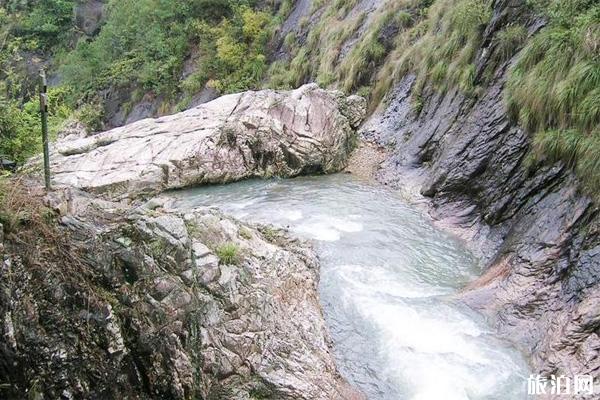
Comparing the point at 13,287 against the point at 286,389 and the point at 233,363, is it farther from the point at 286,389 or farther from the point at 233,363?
the point at 286,389

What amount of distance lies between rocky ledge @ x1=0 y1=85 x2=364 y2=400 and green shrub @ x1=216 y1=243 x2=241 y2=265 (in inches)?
0.6

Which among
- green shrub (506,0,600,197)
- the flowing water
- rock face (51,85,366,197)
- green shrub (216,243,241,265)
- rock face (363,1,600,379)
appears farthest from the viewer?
rock face (51,85,366,197)

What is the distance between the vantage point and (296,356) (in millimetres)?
5336

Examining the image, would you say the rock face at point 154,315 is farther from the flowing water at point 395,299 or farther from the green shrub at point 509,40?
the green shrub at point 509,40

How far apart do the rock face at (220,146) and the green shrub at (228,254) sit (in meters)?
5.62

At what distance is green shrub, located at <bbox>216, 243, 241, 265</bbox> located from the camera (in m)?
5.67

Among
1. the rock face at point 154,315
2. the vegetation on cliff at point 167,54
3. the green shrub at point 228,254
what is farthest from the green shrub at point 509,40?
the vegetation on cliff at point 167,54

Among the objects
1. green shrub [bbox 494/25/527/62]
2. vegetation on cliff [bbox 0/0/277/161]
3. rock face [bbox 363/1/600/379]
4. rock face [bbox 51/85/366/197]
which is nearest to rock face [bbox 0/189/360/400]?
rock face [bbox 363/1/600/379]

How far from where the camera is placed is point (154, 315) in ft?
14.8

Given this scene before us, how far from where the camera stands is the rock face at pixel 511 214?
17.9 feet

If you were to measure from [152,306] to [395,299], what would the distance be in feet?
10.2

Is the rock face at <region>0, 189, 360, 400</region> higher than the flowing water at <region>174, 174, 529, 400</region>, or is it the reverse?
the rock face at <region>0, 189, 360, 400</region>

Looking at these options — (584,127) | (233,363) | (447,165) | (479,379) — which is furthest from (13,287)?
(447,165)

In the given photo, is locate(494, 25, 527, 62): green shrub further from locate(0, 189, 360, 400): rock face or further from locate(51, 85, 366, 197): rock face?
locate(0, 189, 360, 400): rock face
